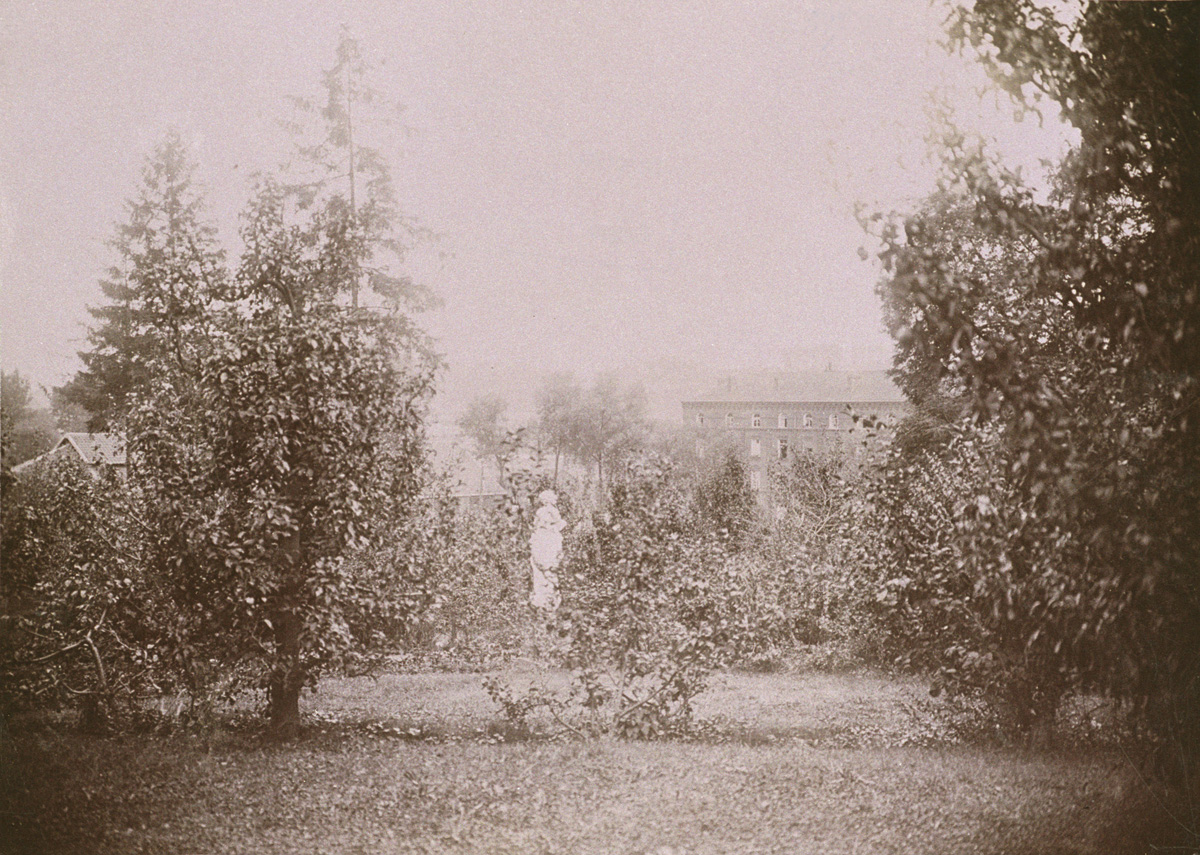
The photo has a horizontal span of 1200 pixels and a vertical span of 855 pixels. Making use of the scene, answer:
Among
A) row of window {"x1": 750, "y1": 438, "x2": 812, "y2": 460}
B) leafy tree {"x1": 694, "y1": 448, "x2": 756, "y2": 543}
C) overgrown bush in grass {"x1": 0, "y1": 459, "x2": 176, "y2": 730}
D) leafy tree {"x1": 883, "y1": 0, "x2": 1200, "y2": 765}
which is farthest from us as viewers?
row of window {"x1": 750, "y1": 438, "x2": 812, "y2": 460}

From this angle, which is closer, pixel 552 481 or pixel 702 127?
pixel 702 127

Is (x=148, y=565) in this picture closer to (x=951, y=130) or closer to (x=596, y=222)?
(x=596, y=222)

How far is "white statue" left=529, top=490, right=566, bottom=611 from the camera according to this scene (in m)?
4.04

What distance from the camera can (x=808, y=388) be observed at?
3.95 m

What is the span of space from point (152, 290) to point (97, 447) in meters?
0.84

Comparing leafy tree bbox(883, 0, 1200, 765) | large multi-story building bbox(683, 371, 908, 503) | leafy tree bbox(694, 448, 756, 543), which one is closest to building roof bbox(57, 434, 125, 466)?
large multi-story building bbox(683, 371, 908, 503)

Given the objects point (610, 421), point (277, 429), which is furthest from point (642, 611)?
point (277, 429)

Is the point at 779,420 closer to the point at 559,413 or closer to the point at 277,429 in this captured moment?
the point at 559,413

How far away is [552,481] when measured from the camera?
13.0ft

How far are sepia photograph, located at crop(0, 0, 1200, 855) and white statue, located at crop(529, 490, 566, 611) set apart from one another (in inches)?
0.9

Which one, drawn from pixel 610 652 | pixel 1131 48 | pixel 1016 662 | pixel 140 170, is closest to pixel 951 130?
pixel 1131 48

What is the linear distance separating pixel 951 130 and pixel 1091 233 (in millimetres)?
719

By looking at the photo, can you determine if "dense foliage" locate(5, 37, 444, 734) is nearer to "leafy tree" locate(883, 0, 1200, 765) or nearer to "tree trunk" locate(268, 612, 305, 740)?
"tree trunk" locate(268, 612, 305, 740)

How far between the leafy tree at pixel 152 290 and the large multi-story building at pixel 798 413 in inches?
100
